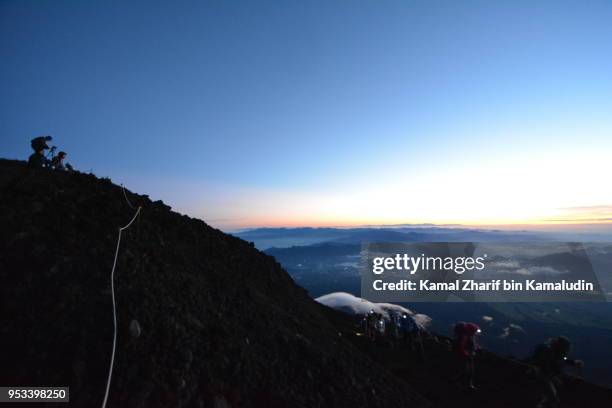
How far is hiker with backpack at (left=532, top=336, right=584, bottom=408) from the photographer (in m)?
9.34

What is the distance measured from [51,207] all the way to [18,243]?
6.19ft

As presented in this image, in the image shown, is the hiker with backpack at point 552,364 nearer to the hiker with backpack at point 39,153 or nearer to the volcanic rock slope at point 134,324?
the volcanic rock slope at point 134,324

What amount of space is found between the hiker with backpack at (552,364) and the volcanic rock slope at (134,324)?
4.02 meters

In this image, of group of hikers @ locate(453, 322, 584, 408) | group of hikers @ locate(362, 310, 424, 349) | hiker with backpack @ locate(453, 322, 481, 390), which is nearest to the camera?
group of hikers @ locate(453, 322, 584, 408)

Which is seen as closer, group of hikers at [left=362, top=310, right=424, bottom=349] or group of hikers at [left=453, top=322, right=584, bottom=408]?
group of hikers at [left=453, top=322, right=584, bottom=408]

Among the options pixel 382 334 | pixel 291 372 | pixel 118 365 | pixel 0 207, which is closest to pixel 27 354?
pixel 118 365

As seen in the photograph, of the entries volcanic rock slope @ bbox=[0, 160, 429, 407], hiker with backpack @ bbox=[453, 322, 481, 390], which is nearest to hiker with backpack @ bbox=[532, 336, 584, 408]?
hiker with backpack @ bbox=[453, 322, 481, 390]

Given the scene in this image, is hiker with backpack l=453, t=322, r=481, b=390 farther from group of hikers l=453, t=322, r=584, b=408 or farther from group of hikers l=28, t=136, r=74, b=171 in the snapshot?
group of hikers l=28, t=136, r=74, b=171

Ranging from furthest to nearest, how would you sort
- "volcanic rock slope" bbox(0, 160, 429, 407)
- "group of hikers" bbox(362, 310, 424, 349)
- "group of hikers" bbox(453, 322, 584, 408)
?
"group of hikers" bbox(362, 310, 424, 349) < "group of hikers" bbox(453, 322, 584, 408) < "volcanic rock slope" bbox(0, 160, 429, 407)

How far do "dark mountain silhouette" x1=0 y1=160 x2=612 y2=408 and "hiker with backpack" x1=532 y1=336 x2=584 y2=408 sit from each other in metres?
2.68

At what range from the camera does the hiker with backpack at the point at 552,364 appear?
9344 millimetres

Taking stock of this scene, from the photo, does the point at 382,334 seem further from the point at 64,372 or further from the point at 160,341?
the point at 64,372

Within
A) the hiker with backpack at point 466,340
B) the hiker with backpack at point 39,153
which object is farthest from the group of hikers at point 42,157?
the hiker with backpack at point 466,340

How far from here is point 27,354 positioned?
17.5ft
